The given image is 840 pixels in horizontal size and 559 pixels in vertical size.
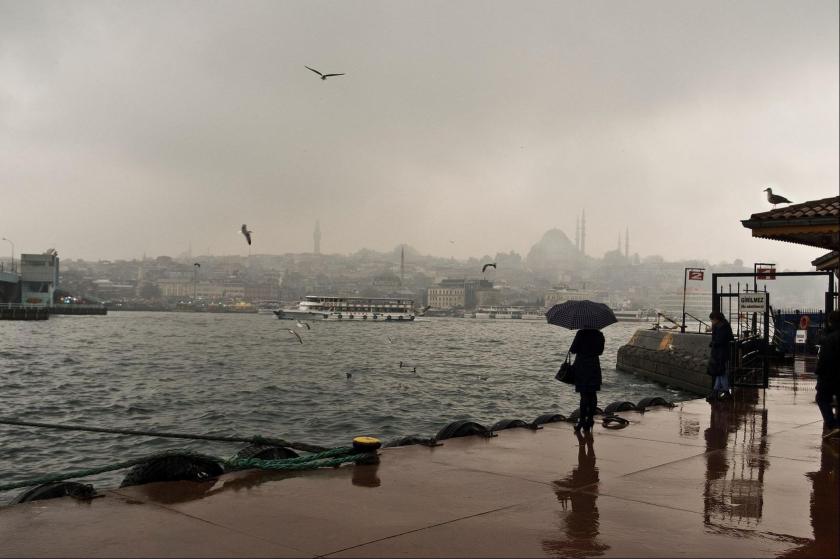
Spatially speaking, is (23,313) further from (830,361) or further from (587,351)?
(830,361)

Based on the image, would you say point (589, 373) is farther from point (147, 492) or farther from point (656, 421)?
point (147, 492)

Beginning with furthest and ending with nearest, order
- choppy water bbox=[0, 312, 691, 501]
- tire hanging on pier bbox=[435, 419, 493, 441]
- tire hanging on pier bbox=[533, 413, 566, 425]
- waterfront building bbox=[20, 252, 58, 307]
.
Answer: waterfront building bbox=[20, 252, 58, 307] → choppy water bbox=[0, 312, 691, 501] → tire hanging on pier bbox=[533, 413, 566, 425] → tire hanging on pier bbox=[435, 419, 493, 441]

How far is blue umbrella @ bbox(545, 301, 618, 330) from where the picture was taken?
31.8ft

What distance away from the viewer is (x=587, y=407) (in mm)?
9594

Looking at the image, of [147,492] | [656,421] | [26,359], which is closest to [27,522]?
[147,492]

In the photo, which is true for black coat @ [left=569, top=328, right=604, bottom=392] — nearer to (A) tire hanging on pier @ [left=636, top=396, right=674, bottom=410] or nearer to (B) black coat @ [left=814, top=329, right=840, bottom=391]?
(B) black coat @ [left=814, top=329, right=840, bottom=391]

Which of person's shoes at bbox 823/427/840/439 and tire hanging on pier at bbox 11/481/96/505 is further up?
person's shoes at bbox 823/427/840/439

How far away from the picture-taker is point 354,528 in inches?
204

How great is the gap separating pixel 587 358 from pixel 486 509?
177 inches

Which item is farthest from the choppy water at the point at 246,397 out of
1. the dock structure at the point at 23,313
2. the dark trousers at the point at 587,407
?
the dock structure at the point at 23,313

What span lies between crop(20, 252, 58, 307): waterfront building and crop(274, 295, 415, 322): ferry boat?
4312cm

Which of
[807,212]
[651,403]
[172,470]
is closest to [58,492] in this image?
[172,470]

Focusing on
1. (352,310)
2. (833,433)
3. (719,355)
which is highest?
(719,355)

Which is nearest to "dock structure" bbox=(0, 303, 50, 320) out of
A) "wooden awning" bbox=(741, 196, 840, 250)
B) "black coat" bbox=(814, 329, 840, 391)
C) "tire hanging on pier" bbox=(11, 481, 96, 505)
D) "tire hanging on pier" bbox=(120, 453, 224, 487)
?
"tire hanging on pier" bbox=(120, 453, 224, 487)
